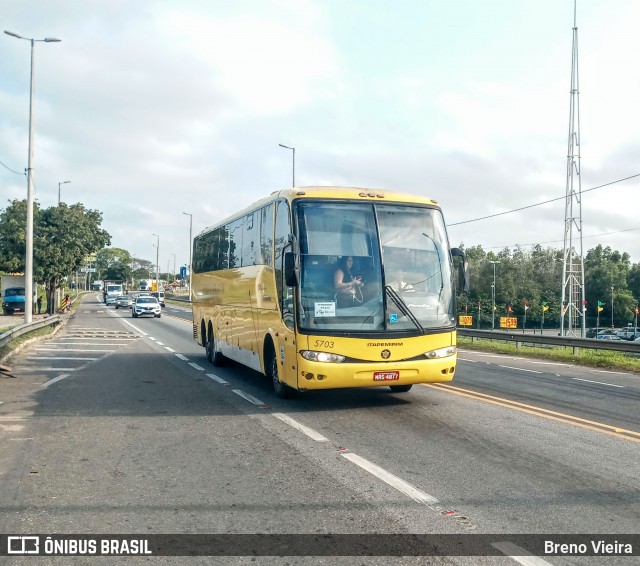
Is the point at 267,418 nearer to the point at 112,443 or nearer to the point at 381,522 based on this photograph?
the point at 112,443

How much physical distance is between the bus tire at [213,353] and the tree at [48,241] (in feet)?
107

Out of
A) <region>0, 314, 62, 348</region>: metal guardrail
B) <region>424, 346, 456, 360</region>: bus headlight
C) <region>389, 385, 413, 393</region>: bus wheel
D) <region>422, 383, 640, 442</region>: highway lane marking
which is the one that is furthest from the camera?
<region>0, 314, 62, 348</region>: metal guardrail

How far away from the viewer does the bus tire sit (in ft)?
53.5

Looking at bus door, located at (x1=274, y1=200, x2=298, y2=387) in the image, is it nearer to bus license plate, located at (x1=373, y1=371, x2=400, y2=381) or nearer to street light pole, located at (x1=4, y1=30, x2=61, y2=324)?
bus license plate, located at (x1=373, y1=371, x2=400, y2=381)

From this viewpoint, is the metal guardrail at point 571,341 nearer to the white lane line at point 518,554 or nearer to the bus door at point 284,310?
the bus door at point 284,310

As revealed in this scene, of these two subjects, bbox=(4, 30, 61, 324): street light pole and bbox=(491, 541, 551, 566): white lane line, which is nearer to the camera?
bbox=(491, 541, 551, 566): white lane line

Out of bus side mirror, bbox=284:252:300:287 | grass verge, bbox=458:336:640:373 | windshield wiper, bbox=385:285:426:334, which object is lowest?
grass verge, bbox=458:336:640:373

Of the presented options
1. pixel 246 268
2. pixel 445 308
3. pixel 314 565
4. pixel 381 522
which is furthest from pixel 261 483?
pixel 246 268

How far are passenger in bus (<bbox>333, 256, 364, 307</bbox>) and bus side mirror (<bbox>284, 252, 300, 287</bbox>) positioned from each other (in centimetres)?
61

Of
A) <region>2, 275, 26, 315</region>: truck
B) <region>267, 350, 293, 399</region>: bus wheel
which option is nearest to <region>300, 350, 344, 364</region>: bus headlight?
<region>267, 350, 293, 399</region>: bus wheel

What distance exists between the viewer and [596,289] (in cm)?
8931

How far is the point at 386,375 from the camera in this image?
9.51m

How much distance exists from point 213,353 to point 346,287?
7.90 m

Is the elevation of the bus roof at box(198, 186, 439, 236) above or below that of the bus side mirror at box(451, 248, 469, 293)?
above
